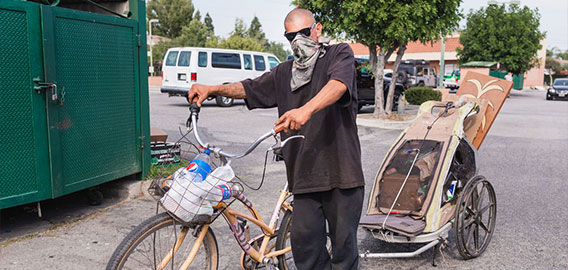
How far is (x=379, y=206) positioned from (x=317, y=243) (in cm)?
140

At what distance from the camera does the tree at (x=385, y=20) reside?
12242 millimetres

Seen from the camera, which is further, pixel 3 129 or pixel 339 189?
pixel 3 129

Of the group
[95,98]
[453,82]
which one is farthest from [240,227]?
[453,82]

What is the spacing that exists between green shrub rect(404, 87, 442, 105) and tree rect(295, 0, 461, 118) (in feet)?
26.1

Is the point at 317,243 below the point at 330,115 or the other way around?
below

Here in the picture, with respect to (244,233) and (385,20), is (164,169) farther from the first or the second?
(385,20)

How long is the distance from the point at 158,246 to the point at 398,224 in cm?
192

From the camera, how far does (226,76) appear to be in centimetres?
1841

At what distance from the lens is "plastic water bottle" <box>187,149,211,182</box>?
248 centimetres

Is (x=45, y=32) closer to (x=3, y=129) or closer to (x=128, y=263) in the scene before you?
(x=3, y=129)

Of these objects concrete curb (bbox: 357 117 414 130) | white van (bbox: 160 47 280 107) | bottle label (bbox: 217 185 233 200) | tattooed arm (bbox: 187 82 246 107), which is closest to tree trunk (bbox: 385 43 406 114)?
concrete curb (bbox: 357 117 414 130)

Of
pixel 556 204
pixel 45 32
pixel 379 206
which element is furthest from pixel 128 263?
pixel 556 204

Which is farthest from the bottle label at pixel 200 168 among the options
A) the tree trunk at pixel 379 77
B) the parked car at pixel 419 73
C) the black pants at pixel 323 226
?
the parked car at pixel 419 73

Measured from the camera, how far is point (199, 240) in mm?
2725
